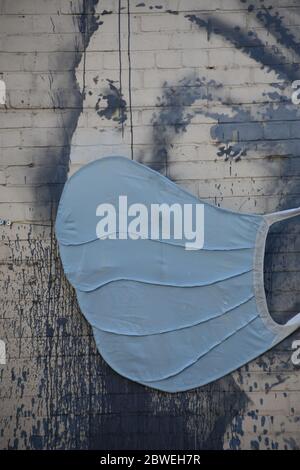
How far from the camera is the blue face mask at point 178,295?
4324 mm

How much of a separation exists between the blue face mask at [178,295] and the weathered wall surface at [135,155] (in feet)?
0.32

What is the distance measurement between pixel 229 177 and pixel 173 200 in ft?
1.22

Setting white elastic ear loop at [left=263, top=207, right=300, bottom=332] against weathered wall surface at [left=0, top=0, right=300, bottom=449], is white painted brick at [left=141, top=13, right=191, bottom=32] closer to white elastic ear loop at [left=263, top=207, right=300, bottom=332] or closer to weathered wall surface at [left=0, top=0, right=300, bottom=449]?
weathered wall surface at [left=0, top=0, right=300, bottom=449]

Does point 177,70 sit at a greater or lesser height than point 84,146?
greater

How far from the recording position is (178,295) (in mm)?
4340

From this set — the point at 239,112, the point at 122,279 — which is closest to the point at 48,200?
the point at 122,279

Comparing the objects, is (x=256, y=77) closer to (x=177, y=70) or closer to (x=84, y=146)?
(x=177, y=70)

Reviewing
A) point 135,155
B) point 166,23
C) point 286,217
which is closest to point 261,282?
point 286,217

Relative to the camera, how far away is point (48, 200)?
175 inches

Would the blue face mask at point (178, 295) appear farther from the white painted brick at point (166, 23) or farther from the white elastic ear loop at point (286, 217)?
the white painted brick at point (166, 23)

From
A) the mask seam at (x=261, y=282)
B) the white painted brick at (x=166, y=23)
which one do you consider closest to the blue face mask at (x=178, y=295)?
the mask seam at (x=261, y=282)

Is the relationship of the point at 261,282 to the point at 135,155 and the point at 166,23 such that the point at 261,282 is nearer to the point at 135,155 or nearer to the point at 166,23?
the point at 135,155

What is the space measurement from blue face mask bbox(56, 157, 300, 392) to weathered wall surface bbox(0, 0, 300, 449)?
0.32 feet

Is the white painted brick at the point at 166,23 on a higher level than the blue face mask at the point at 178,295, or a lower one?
higher
